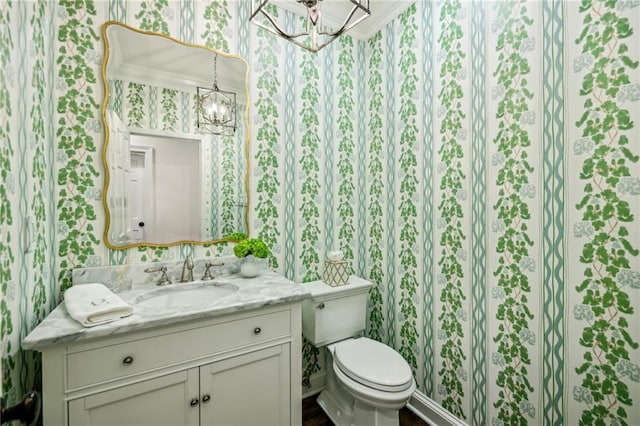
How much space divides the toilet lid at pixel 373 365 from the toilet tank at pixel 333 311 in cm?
11

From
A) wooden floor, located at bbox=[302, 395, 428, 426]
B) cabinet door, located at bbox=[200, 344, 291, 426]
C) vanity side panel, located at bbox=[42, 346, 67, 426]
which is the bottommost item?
wooden floor, located at bbox=[302, 395, 428, 426]

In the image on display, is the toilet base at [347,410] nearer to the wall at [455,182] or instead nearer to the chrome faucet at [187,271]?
the wall at [455,182]

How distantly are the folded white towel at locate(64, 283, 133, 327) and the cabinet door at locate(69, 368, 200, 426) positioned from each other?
265 millimetres

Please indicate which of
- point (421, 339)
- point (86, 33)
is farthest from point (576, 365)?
point (86, 33)

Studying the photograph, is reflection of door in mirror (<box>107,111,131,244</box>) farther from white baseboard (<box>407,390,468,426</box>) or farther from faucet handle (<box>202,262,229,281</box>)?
white baseboard (<box>407,390,468,426</box>)

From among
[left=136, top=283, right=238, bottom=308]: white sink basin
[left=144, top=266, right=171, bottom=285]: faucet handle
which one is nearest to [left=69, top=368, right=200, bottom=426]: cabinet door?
[left=136, top=283, right=238, bottom=308]: white sink basin

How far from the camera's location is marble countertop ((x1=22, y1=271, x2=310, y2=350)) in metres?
1.00

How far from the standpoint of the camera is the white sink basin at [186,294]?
4.83ft

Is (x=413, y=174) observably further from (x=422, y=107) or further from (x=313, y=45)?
(x=313, y=45)

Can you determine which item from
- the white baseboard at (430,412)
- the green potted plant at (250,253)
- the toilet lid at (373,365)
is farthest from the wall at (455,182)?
the toilet lid at (373,365)

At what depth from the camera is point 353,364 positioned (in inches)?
61.0

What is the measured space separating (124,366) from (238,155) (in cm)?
115

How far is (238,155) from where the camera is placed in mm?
1799

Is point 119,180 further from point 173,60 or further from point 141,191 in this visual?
point 173,60
